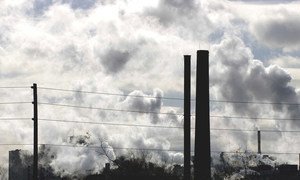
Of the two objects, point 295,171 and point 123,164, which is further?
point 295,171

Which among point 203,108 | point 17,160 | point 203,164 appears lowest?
point 17,160

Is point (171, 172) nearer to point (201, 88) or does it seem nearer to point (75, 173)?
point (201, 88)

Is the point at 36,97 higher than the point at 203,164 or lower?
higher

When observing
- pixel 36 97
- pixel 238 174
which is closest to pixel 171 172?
pixel 36 97

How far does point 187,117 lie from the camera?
2705 centimetres

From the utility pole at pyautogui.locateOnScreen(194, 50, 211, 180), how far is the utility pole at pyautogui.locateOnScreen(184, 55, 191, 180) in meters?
0.89

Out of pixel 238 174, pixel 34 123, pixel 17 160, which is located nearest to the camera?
pixel 34 123

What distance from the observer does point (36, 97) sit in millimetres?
31469

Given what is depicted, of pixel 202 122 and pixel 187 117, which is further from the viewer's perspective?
pixel 187 117

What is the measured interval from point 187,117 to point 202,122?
130 centimetres

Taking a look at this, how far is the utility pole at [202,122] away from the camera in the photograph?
25594mm

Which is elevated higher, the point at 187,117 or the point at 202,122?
the point at 187,117

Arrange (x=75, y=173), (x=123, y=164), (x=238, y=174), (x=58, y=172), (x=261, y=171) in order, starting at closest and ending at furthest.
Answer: (x=123, y=164) → (x=238, y=174) → (x=261, y=171) → (x=75, y=173) → (x=58, y=172)

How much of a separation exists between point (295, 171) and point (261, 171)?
4.72 m
